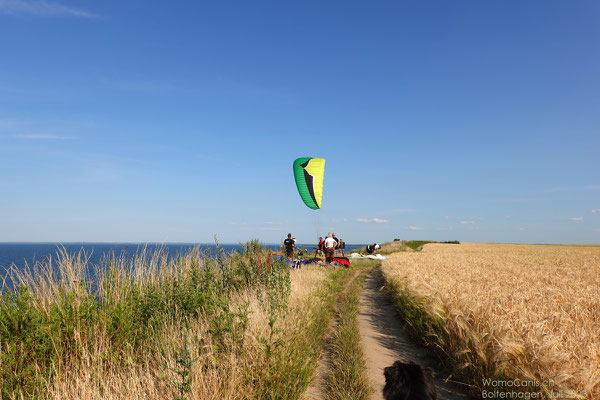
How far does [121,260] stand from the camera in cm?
718

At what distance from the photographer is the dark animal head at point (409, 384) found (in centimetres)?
266

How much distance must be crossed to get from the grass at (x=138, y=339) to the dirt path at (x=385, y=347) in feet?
3.28

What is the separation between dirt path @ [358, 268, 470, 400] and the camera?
15.4 feet

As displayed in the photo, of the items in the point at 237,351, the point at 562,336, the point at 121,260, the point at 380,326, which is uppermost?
the point at 121,260

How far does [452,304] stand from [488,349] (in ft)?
5.10

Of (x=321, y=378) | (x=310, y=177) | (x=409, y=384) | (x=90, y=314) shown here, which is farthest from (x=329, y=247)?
(x=409, y=384)

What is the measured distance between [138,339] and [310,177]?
17.1 metres

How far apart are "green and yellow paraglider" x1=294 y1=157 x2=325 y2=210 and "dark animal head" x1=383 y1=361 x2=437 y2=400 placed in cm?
1944

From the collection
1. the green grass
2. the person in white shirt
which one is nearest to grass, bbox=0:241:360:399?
the green grass

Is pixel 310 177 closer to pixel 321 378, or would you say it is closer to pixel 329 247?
pixel 329 247

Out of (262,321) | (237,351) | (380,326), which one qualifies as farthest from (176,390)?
(380,326)

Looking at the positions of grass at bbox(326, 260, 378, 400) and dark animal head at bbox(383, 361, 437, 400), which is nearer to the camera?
dark animal head at bbox(383, 361, 437, 400)

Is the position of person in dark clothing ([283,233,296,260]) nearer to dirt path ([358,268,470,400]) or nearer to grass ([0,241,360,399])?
dirt path ([358,268,470,400])

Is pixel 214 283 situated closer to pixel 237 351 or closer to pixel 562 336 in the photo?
pixel 237 351
